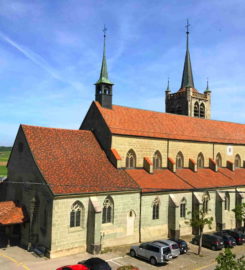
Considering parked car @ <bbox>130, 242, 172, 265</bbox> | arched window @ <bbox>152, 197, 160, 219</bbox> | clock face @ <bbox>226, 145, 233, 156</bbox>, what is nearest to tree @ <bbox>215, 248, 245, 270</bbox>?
parked car @ <bbox>130, 242, 172, 265</bbox>

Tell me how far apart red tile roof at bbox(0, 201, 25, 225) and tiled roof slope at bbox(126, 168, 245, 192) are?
12867mm

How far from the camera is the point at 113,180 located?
2973 centimetres

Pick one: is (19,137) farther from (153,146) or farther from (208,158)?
(208,158)

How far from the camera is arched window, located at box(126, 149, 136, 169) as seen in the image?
34.7 meters

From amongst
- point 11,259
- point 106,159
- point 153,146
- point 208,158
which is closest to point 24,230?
point 11,259

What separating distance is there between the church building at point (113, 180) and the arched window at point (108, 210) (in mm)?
99

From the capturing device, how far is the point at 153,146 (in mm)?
37250

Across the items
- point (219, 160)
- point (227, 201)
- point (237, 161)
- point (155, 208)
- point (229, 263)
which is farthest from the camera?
point (237, 161)

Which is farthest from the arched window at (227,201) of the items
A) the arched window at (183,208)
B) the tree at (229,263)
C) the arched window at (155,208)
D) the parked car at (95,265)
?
the tree at (229,263)

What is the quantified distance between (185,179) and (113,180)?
38.8 ft

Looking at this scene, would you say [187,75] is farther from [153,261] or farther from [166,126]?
[153,261]

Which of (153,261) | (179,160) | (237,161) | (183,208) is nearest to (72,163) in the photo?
(153,261)

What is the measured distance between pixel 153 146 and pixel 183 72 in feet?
Result: 86.0

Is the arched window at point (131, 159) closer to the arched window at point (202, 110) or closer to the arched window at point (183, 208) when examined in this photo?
the arched window at point (183, 208)
